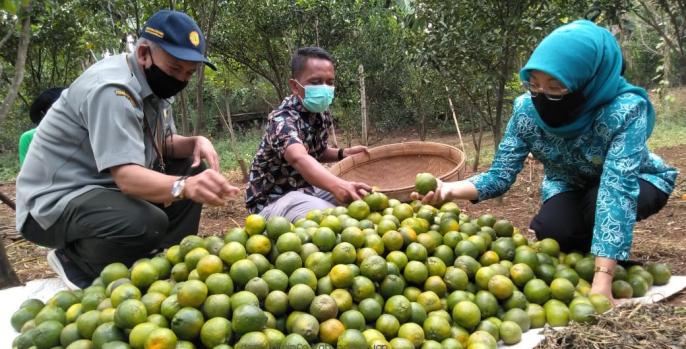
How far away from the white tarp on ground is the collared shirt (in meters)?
0.41

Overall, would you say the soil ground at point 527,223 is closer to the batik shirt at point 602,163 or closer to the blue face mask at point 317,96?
the batik shirt at point 602,163

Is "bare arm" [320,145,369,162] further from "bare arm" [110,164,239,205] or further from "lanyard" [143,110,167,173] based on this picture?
"bare arm" [110,164,239,205]

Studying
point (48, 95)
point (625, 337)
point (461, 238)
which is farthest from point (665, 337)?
point (48, 95)

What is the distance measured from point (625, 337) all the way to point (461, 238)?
0.90m

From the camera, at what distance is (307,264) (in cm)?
231

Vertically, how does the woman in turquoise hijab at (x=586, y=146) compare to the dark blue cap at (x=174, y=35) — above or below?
below

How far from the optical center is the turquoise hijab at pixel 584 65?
8.10 feet

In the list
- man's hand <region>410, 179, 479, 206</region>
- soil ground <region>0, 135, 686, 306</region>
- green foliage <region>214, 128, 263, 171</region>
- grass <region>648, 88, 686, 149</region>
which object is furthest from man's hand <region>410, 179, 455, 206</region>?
green foliage <region>214, 128, 263, 171</region>

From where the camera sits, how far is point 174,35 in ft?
9.40

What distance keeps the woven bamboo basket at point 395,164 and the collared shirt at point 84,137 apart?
81.8 inches

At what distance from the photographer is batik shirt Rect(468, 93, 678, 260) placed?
2.48m

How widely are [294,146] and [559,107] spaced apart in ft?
5.51

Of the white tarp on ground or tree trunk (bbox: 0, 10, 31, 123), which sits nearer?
the white tarp on ground

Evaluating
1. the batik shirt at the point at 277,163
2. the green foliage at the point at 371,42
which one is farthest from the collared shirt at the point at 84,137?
the batik shirt at the point at 277,163
